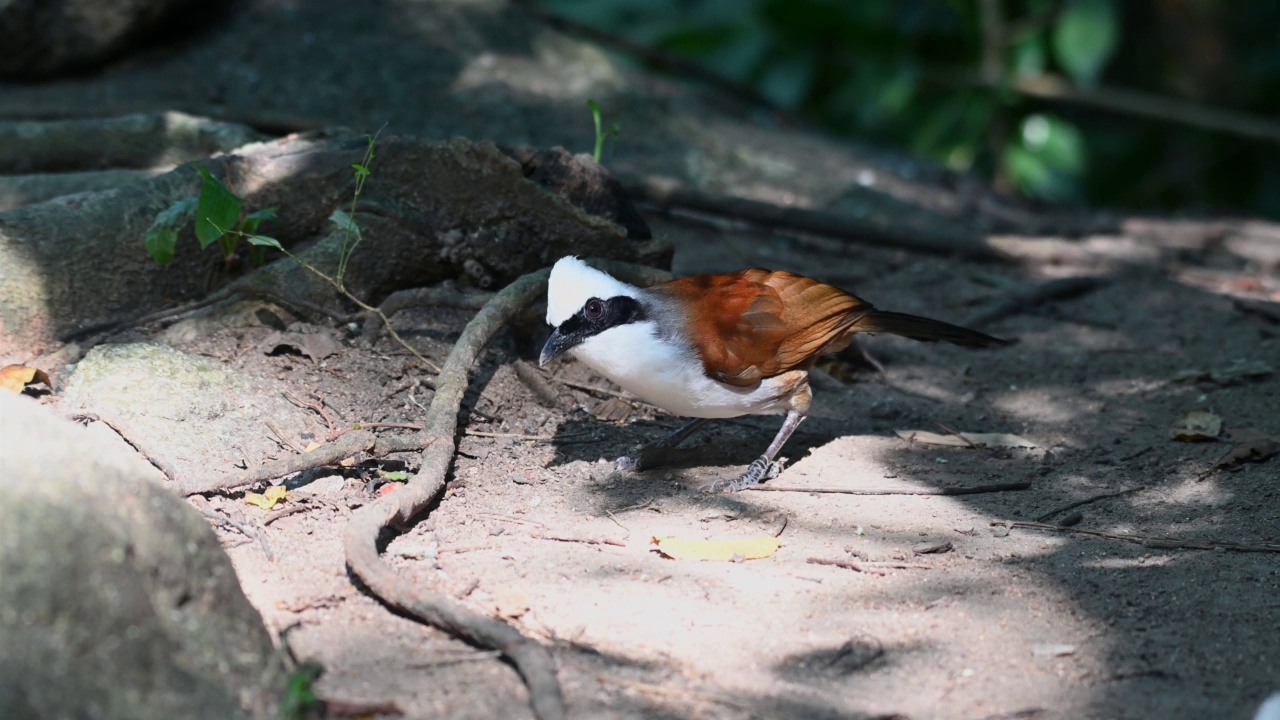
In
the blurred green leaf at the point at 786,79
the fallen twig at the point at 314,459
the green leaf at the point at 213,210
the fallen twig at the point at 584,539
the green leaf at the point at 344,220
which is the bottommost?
the blurred green leaf at the point at 786,79

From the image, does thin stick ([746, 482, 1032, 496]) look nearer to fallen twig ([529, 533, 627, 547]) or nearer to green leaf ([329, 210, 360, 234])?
fallen twig ([529, 533, 627, 547])

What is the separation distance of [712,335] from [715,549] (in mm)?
983

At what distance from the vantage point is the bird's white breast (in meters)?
4.27

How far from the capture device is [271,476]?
12.6 ft

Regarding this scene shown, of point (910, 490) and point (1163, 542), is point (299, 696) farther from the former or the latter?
point (1163, 542)

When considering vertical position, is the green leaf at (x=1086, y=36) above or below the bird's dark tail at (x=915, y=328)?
above

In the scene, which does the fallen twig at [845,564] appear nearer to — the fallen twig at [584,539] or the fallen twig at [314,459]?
the fallen twig at [584,539]

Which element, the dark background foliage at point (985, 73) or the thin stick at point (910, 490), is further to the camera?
the dark background foliage at point (985, 73)

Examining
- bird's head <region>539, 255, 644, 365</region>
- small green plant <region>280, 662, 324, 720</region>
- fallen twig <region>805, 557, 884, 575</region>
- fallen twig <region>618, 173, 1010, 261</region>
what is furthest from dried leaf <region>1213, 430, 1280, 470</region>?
small green plant <region>280, 662, 324, 720</region>

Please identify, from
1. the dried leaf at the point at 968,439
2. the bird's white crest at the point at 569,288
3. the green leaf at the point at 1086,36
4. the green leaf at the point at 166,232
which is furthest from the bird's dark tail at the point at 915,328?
the green leaf at the point at 1086,36

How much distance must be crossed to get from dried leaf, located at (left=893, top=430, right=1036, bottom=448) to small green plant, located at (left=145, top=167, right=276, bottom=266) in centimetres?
276

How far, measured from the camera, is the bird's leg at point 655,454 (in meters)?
4.50

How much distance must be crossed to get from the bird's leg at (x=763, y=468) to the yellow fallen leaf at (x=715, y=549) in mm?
588


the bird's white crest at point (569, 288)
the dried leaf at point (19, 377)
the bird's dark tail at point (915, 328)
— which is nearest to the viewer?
the dried leaf at point (19, 377)
